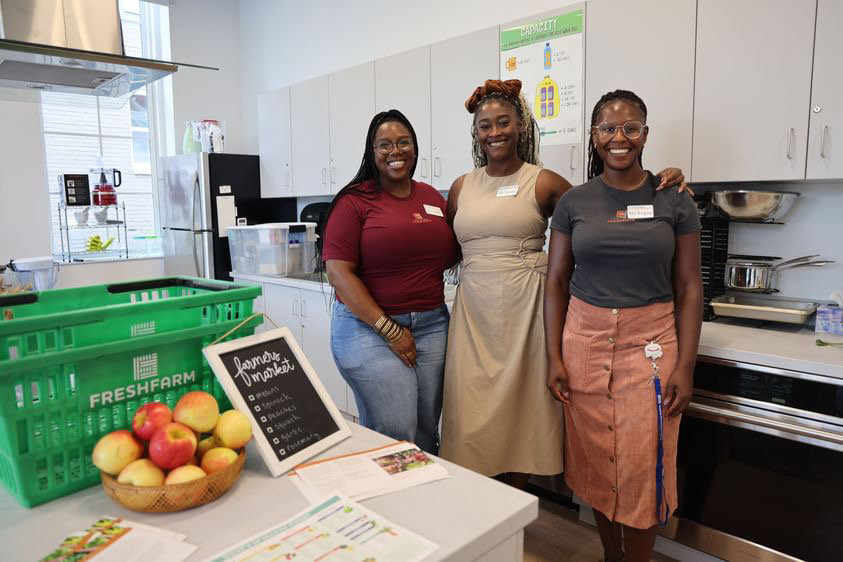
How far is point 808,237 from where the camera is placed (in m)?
2.23

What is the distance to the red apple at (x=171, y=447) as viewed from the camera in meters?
0.89

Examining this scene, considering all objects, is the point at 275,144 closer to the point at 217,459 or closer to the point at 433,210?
the point at 433,210

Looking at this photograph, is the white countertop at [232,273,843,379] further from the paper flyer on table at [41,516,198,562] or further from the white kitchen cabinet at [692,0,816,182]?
the paper flyer on table at [41,516,198,562]

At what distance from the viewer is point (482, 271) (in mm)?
1846

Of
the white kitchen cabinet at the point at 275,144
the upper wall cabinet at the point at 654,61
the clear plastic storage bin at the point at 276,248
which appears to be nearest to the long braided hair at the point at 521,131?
Answer: the upper wall cabinet at the point at 654,61

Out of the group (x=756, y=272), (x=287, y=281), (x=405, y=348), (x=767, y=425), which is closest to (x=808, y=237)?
(x=756, y=272)

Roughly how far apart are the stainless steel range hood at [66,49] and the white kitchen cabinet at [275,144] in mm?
2333

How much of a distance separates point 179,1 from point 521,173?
152 inches

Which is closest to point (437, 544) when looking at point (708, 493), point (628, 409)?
→ point (628, 409)

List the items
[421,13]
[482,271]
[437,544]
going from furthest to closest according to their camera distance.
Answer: [421,13] → [482,271] → [437,544]

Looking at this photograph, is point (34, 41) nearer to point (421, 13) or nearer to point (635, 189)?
point (635, 189)

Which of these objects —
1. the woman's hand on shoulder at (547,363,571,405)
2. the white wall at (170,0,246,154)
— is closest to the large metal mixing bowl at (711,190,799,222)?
the woman's hand on shoulder at (547,363,571,405)

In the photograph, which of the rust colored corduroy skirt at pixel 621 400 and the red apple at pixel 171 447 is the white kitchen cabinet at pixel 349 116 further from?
the red apple at pixel 171 447

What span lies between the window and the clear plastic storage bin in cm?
133
